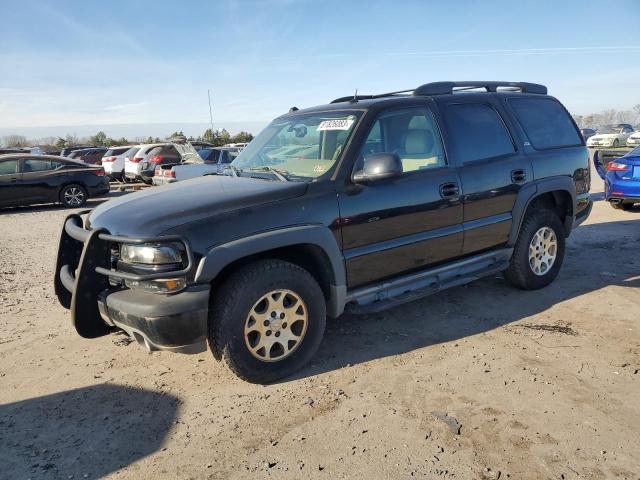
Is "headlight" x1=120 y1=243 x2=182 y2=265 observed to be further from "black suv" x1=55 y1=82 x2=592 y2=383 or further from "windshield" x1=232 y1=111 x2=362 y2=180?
"windshield" x1=232 y1=111 x2=362 y2=180

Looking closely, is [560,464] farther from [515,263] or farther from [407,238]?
[515,263]

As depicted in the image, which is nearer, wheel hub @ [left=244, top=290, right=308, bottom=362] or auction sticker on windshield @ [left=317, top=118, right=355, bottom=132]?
wheel hub @ [left=244, top=290, right=308, bottom=362]

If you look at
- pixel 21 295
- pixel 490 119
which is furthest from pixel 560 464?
pixel 21 295

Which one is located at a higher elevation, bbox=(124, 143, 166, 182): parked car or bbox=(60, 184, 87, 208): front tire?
bbox=(124, 143, 166, 182): parked car

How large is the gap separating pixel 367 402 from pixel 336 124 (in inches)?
84.5

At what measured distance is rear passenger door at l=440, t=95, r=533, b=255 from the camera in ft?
14.0

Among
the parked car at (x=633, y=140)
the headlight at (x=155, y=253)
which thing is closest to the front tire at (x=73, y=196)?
the headlight at (x=155, y=253)

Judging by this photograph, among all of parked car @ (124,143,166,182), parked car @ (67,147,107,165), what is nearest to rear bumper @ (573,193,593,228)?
parked car @ (124,143,166,182)

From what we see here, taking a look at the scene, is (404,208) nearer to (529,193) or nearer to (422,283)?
(422,283)

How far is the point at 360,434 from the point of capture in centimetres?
279

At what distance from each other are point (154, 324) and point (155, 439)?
2.17ft

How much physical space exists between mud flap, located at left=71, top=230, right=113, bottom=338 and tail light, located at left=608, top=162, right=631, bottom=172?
353 inches

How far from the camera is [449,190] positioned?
13.5ft

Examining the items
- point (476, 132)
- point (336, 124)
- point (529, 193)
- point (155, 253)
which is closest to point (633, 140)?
point (529, 193)
